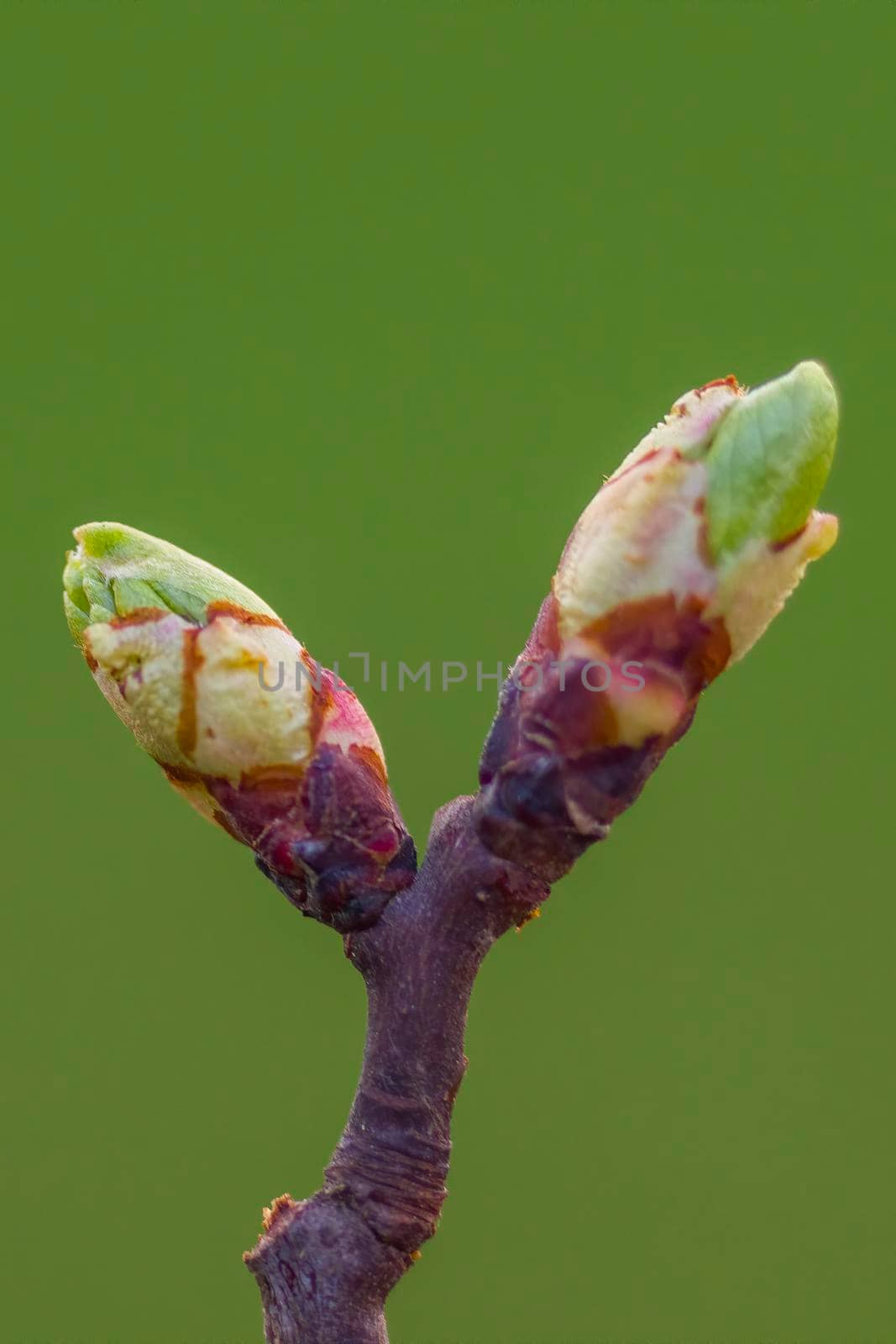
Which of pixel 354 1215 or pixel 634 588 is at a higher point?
pixel 634 588

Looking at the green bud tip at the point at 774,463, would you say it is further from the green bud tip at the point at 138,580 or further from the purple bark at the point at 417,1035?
the green bud tip at the point at 138,580

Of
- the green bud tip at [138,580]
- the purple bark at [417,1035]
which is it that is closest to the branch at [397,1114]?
the purple bark at [417,1035]

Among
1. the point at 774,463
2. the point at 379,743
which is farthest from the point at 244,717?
the point at 774,463

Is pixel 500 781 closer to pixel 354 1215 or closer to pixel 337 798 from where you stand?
pixel 337 798

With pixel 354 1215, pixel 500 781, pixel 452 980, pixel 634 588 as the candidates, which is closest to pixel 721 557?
pixel 634 588

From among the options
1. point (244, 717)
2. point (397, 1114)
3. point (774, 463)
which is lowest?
point (397, 1114)

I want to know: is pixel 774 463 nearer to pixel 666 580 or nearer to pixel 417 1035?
pixel 666 580

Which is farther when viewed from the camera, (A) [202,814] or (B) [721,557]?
(A) [202,814]

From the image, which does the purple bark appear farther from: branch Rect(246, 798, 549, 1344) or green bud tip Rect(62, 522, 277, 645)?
green bud tip Rect(62, 522, 277, 645)
